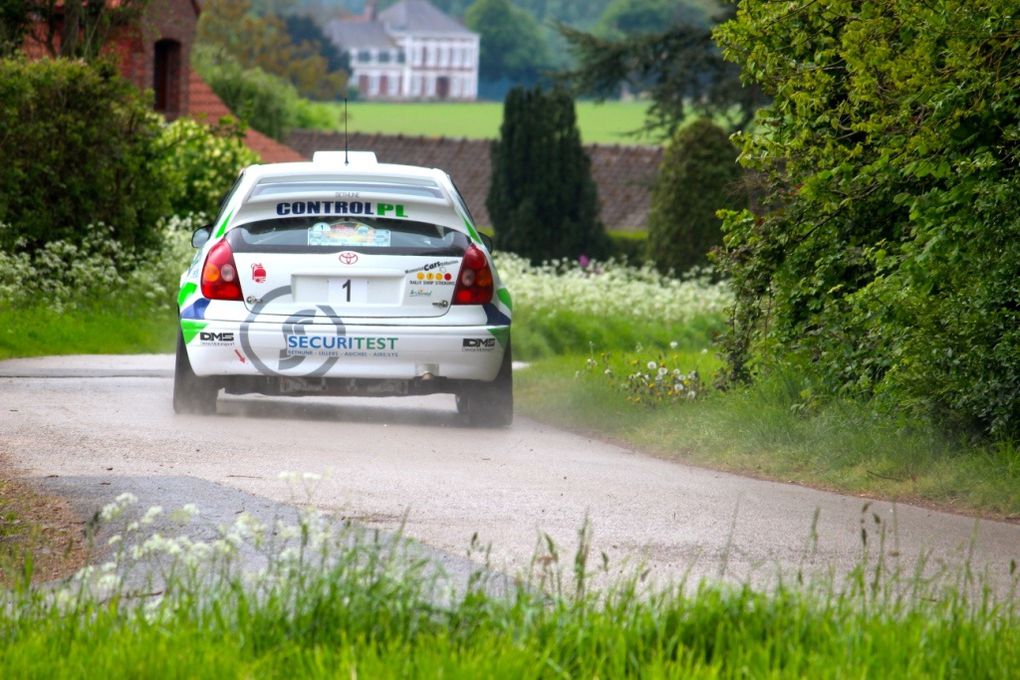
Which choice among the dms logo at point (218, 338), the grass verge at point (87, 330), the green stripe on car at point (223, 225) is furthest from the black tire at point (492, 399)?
the grass verge at point (87, 330)

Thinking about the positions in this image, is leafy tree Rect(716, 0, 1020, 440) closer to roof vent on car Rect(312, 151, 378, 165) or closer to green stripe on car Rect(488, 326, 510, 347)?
green stripe on car Rect(488, 326, 510, 347)

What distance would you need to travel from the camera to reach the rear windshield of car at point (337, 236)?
38.0 feet

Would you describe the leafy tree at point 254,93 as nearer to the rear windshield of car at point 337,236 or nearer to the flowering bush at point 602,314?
the flowering bush at point 602,314

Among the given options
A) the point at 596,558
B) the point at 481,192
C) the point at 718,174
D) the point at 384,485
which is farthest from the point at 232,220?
the point at 481,192

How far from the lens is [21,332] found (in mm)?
16984

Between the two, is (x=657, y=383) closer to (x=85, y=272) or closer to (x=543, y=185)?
(x=85, y=272)

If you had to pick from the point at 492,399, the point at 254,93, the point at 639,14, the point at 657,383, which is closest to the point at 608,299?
the point at 657,383

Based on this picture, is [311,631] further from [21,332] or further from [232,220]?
[21,332]

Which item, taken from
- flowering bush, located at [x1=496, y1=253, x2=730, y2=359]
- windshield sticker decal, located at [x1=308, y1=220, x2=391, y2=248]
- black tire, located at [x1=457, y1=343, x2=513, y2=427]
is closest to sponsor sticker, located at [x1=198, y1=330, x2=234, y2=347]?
windshield sticker decal, located at [x1=308, y1=220, x2=391, y2=248]

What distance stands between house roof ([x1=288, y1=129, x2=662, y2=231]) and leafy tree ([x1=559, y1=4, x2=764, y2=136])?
358 inches

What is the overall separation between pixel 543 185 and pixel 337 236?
2889cm

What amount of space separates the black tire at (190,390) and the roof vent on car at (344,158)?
6.02 ft

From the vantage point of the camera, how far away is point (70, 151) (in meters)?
19.3

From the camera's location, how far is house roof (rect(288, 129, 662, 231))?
54.4 meters
